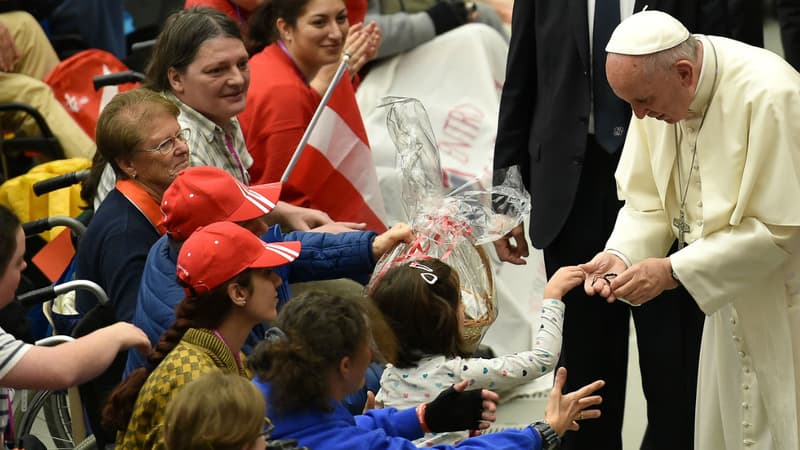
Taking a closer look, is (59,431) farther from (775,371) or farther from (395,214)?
(775,371)

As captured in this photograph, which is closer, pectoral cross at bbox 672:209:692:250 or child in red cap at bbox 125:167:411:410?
child in red cap at bbox 125:167:411:410

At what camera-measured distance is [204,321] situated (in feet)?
10.9

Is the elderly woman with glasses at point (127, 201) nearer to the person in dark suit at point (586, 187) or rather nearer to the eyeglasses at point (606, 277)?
the person in dark suit at point (586, 187)

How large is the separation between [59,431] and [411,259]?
5.65ft

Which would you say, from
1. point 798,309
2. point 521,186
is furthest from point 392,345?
point 798,309

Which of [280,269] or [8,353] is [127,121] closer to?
[280,269]

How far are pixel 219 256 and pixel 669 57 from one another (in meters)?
1.27

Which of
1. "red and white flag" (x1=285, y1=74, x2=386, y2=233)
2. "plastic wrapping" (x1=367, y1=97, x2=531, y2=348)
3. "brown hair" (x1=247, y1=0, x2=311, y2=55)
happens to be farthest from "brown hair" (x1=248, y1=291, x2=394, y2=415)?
"brown hair" (x1=247, y1=0, x2=311, y2=55)

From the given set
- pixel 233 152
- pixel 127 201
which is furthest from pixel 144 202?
pixel 233 152

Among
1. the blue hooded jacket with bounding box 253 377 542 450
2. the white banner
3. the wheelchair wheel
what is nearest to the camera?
the blue hooded jacket with bounding box 253 377 542 450

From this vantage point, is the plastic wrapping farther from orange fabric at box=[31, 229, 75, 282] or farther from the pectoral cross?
orange fabric at box=[31, 229, 75, 282]

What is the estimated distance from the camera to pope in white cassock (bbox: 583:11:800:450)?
3500mm

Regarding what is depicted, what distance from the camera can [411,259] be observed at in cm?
386

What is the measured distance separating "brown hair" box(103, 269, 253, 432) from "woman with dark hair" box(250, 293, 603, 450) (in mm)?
146
